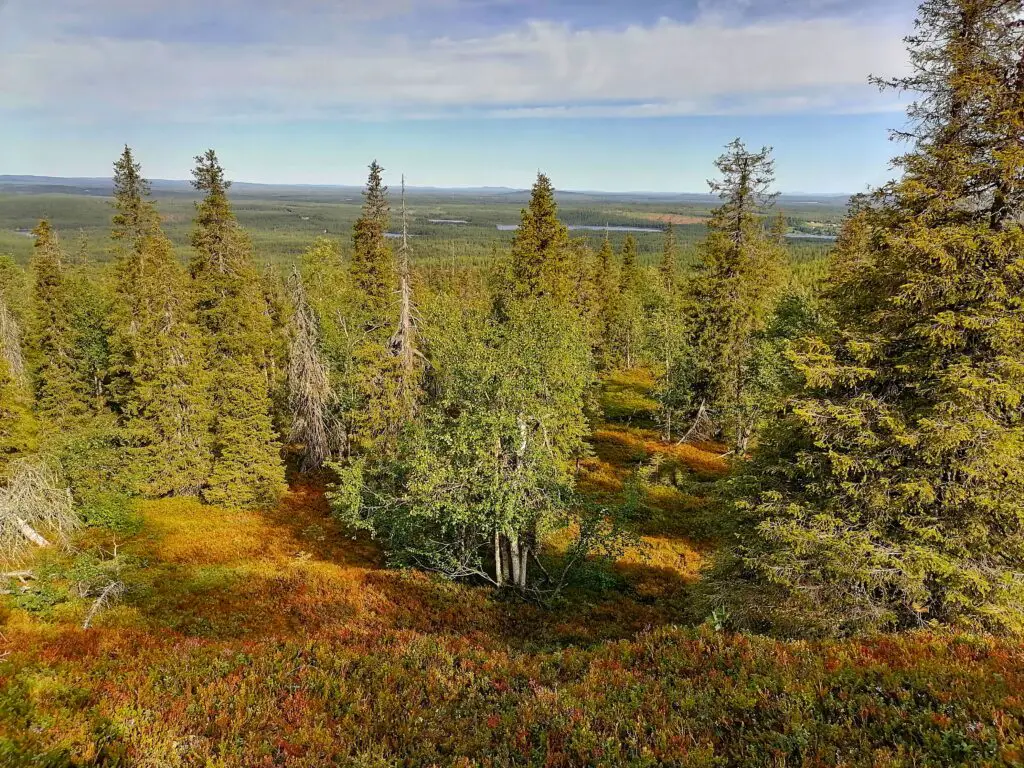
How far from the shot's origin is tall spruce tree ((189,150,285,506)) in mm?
24547

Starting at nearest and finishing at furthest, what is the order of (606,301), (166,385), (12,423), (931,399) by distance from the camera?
(931,399) < (12,423) < (166,385) < (606,301)

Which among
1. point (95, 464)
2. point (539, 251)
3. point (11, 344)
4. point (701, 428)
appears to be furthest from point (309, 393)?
point (11, 344)

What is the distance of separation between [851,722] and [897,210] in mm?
9544

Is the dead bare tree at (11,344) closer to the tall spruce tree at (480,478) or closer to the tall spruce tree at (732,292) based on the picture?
the tall spruce tree at (480,478)

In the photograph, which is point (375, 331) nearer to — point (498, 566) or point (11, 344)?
point (498, 566)

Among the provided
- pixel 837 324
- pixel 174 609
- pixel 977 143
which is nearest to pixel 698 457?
pixel 837 324

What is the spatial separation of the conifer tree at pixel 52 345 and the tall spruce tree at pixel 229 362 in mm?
13744

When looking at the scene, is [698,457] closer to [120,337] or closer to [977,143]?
[977,143]

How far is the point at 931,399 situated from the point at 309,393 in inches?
1062

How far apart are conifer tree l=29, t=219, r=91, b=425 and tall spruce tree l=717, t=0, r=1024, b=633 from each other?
3832 cm

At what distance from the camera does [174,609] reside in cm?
1565

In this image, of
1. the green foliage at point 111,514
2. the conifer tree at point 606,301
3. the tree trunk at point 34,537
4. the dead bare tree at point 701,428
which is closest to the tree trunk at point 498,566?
the tree trunk at point 34,537

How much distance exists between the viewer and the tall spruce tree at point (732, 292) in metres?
27.8

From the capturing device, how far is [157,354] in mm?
23766
